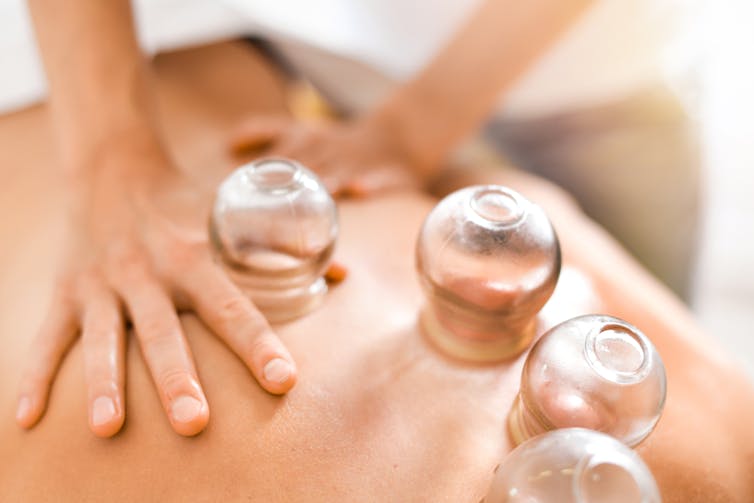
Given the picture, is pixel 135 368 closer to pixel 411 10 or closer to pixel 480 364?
pixel 480 364

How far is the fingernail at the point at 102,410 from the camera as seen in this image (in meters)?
0.59

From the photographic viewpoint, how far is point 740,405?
0.72 meters

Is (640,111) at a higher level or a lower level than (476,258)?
lower

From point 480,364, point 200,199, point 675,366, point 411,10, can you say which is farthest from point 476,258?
point 411,10

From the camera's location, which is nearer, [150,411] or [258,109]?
[150,411]

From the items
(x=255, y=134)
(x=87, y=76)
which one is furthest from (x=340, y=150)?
(x=87, y=76)

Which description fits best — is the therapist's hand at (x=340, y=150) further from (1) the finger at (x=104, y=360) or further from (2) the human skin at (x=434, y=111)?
(1) the finger at (x=104, y=360)

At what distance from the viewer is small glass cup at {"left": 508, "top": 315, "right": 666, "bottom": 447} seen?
1.74 ft

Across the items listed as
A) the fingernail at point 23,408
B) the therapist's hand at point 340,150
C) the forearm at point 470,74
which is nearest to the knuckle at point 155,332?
the fingernail at point 23,408

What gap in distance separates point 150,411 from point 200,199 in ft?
Result: 1.01

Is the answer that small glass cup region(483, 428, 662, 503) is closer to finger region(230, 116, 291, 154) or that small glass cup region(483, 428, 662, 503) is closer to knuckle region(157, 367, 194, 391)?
knuckle region(157, 367, 194, 391)

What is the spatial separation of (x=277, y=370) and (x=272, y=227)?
0.41 feet

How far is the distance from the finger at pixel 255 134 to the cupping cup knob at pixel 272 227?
35 cm

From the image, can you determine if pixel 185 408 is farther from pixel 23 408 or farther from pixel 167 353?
pixel 23 408
